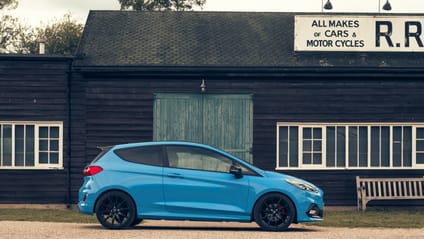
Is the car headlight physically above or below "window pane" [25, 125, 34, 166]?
below

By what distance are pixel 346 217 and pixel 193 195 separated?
622cm

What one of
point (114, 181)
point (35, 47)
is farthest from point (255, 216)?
point (35, 47)

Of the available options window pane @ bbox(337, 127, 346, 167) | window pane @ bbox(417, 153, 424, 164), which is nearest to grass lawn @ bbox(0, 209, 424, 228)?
window pane @ bbox(417, 153, 424, 164)

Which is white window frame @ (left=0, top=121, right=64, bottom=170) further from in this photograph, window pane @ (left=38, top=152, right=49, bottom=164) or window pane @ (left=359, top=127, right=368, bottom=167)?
window pane @ (left=359, top=127, right=368, bottom=167)

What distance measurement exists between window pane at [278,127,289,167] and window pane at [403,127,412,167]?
3.02m

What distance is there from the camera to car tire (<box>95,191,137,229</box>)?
57.8 feet

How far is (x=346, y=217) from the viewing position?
75.5 feet

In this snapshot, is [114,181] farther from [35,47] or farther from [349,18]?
[35,47]

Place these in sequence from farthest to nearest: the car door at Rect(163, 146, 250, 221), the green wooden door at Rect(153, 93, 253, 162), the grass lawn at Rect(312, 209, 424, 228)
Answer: the green wooden door at Rect(153, 93, 253, 162), the grass lawn at Rect(312, 209, 424, 228), the car door at Rect(163, 146, 250, 221)

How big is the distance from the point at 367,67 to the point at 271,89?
8.15 ft

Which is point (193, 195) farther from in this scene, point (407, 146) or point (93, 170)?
point (407, 146)

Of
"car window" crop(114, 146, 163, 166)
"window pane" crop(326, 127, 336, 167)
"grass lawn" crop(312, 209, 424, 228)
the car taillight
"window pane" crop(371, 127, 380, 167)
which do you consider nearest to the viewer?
the car taillight

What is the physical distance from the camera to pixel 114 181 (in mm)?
17750

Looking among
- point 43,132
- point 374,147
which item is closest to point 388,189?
point 374,147
